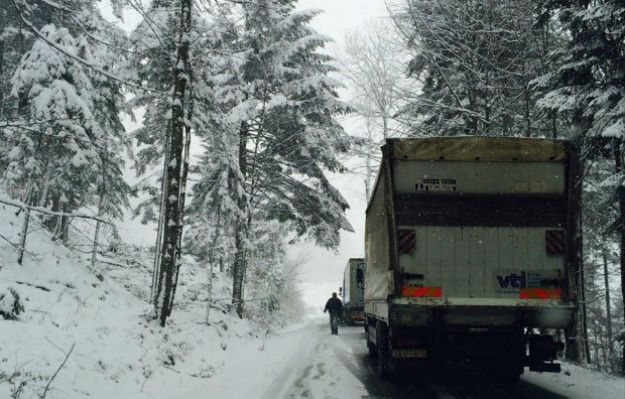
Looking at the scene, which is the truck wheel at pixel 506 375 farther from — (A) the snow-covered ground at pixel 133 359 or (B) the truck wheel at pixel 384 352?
(B) the truck wheel at pixel 384 352

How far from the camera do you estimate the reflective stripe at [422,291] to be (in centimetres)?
688

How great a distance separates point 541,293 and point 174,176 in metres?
7.65

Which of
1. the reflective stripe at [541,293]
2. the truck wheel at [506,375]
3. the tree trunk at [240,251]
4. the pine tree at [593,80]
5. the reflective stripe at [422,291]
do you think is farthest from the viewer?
the tree trunk at [240,251]

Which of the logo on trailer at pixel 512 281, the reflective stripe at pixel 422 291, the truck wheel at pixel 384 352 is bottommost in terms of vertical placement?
the truck wheel at pixel 384 352

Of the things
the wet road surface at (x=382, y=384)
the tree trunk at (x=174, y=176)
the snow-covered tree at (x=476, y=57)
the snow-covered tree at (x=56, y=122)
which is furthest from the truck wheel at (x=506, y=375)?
the snow-covered tree at (x=56, y=122)

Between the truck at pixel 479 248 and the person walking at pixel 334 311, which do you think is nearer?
the truck at pixel 479 248

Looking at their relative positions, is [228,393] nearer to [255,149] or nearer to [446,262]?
[446,262]

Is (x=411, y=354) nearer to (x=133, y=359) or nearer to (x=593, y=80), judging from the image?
(x=133, y=359)

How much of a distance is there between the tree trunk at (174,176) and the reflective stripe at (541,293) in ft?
23.5

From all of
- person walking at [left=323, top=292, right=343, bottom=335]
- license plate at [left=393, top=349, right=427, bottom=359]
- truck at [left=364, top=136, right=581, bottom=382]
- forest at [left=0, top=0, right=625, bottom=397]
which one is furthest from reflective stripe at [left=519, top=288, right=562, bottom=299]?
person walking at [left=323, top=292, right=343, bottom=335]

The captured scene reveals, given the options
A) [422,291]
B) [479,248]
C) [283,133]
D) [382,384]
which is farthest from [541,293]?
[283,133]

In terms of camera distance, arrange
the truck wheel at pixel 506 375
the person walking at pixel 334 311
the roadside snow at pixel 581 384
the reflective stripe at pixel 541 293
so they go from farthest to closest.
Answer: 1. the person walking at pixel 334 311
2. the truck wheel at pixel 506 375
3. the roadside snow at pixel 581 384
4. the reflective stripe at pixel 541 293

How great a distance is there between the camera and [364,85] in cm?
1772

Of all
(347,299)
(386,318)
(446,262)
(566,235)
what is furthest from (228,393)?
(347,299)
